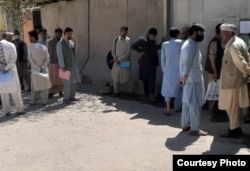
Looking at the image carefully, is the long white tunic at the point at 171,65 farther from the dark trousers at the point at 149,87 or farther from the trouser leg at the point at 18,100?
the trouser leg at the point at 18,100

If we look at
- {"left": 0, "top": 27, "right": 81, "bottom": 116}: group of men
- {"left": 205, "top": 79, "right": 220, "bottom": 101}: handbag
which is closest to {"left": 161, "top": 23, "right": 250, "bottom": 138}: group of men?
{"left": 205, "top": 79, "right": 220, "bottom": 101}: handbag

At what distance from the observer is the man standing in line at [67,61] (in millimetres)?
9422

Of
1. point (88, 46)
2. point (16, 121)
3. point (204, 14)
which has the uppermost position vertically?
point (204, 14)

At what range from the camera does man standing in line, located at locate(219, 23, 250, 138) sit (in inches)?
236

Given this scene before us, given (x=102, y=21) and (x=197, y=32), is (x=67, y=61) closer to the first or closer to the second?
(x=102, y=21)

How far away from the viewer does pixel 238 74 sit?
6.15 metres

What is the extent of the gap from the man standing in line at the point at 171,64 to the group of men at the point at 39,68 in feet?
8.20

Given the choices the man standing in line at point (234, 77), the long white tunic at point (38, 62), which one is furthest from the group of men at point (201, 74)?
the long white tunic at point (38, 62)

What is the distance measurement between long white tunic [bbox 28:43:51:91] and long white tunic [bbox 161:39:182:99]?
9.29ft

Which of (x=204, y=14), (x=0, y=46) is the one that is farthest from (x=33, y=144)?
(x=204, y=14)

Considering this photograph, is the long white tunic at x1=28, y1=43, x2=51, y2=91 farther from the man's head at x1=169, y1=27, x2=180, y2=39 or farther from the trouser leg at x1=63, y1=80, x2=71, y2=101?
the man's head at x1=169, y1=27, x2=180, y2=39

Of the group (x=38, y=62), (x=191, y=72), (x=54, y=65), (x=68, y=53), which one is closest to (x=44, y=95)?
(x=38, y=62)

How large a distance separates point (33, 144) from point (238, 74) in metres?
3.32

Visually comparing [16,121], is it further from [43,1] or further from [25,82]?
[43,1]
